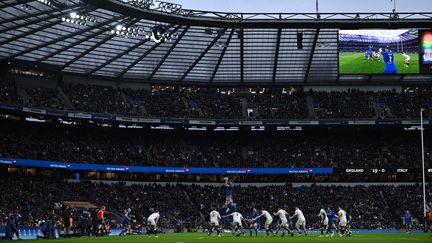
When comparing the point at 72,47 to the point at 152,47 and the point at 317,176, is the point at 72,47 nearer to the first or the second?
the point at 152,47

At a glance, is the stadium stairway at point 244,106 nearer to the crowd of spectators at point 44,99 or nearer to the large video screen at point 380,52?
the large video screen at point 380,52

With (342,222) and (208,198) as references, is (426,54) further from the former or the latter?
(208,198)

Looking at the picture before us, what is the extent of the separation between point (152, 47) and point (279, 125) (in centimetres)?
2085

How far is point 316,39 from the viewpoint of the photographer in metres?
63.0

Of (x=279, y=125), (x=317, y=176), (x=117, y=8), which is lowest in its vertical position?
(x=317, y=176)

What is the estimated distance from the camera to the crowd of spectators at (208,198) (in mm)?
61750

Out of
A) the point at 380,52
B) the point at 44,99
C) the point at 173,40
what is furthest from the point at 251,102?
the point at 44,99

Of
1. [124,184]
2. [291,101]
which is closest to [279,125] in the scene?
[291,101]

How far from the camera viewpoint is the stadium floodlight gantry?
171 feet

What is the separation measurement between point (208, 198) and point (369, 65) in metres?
23.6

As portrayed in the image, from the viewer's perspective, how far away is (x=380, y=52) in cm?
6194

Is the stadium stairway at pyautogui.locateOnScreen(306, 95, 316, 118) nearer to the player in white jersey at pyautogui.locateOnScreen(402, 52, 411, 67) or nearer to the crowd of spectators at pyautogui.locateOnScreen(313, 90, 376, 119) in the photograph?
the crowd of spectators at pyautogui.locateOnScreen(313, 90, 376, 119)

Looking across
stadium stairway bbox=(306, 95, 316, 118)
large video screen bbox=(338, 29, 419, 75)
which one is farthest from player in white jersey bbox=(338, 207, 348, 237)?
stadium stairway bbox=(306, 95, 316, 118)

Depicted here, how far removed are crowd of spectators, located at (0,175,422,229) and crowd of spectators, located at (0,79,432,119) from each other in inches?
360
